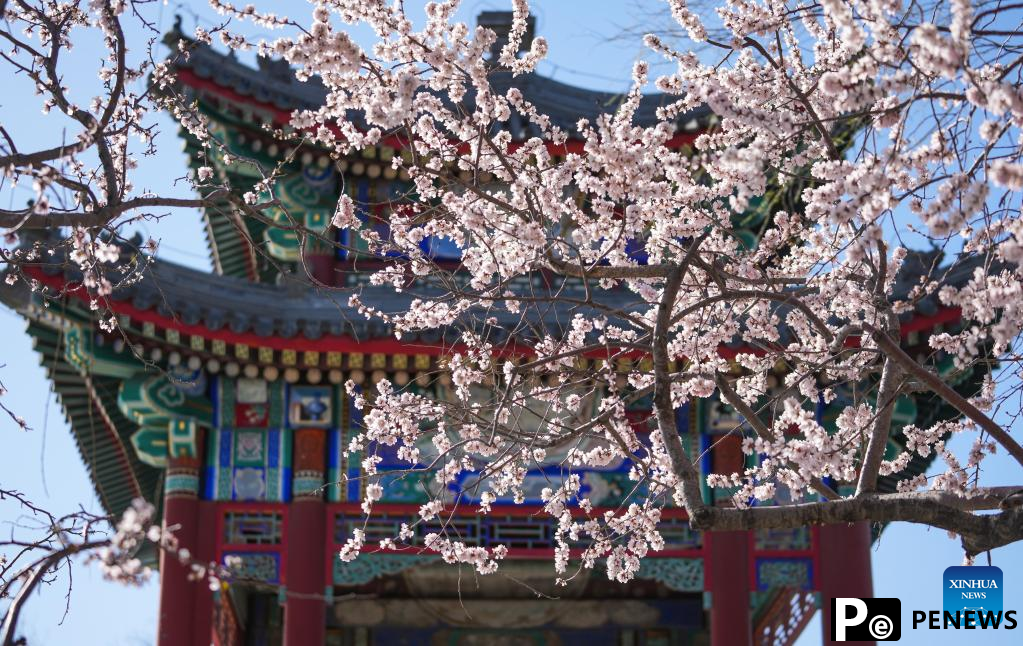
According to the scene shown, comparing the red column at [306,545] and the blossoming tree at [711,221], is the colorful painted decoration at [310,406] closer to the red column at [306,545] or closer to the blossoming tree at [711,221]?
the red column at [306,545]

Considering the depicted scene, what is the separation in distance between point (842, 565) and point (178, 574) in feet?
19.9

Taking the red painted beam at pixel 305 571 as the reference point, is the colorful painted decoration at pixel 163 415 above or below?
above

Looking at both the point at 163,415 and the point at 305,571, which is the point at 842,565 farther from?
the point at 163,415

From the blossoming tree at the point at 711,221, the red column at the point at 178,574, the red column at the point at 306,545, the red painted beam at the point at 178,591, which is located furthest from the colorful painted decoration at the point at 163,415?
the blossoming tree at the point at 711,221

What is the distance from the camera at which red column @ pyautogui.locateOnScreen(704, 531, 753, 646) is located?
46.6 feet

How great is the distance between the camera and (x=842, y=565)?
46.6ft

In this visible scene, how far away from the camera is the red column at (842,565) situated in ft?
46.3

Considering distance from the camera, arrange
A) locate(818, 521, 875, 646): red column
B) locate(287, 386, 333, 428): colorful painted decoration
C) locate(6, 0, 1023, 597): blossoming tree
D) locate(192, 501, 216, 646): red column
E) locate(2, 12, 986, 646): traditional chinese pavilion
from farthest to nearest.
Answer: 1. locate(287, 386, 333, 428): colorful painted decoration
2. locate(818, 521, 875, 646): red column
3. locate(192, 501, 216, 646): red column
4. locate(2, 12, 986, 646): traditional chinese pavilion
5. locate(6, 0, 1023, 597): blossoming tree

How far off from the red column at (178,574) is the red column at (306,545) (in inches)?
34.4

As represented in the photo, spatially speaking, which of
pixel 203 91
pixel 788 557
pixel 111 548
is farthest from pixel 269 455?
pixel 111 548

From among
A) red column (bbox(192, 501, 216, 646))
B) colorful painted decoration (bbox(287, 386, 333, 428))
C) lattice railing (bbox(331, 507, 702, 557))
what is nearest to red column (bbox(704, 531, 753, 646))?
lattice railing (bbox(331, 507, 702, 557))

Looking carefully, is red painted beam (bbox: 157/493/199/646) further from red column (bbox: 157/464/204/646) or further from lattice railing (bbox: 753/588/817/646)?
lattice railing (bbox: 753/588/817/646)

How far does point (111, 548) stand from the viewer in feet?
16.6

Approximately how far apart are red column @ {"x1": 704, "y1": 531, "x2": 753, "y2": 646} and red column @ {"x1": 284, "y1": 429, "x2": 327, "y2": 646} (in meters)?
3.62
